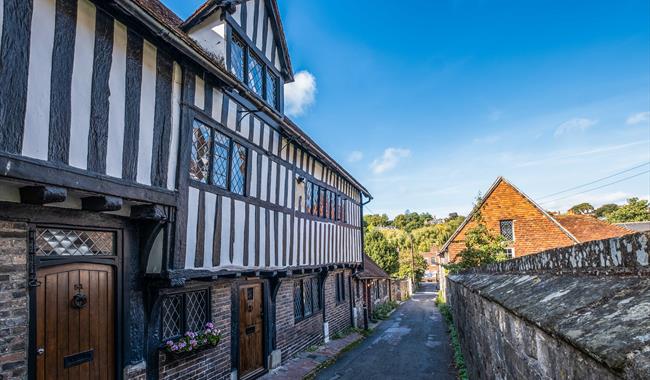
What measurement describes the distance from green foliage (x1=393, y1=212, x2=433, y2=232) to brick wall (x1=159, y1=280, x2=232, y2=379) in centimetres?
8487

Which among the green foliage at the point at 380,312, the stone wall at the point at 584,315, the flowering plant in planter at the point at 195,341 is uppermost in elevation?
the stone wall at the point at 584,315

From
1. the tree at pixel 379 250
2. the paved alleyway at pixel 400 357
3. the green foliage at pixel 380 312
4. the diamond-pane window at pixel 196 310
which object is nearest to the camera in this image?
the diamond-pane window at pixel 196 310

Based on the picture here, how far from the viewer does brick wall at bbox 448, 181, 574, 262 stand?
22250 millimetres

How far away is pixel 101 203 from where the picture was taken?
4398 mm

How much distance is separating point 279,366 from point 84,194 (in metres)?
6.74

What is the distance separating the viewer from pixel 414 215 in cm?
10350

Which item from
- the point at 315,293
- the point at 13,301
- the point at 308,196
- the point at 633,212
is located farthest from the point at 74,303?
the point at 633,212

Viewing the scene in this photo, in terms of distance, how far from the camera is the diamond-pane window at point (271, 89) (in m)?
8.97

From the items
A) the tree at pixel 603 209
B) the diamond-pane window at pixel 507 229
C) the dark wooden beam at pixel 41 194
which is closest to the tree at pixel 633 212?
the tree at pixel 603 209

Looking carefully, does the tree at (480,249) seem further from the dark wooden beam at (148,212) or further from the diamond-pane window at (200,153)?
the dark wooden beam at (148,212)

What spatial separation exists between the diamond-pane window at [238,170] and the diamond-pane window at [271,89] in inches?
78.7

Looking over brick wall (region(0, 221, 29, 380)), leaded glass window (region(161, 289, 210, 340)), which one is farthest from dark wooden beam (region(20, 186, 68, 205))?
leaded glass window (region(161, 289, 210, 340))

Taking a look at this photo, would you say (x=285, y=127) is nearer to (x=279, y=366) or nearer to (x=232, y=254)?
(x=232, y=254)

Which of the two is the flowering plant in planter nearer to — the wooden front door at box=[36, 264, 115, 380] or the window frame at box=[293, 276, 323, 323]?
the wooden front door at box=[36, 264, 115, 380]
